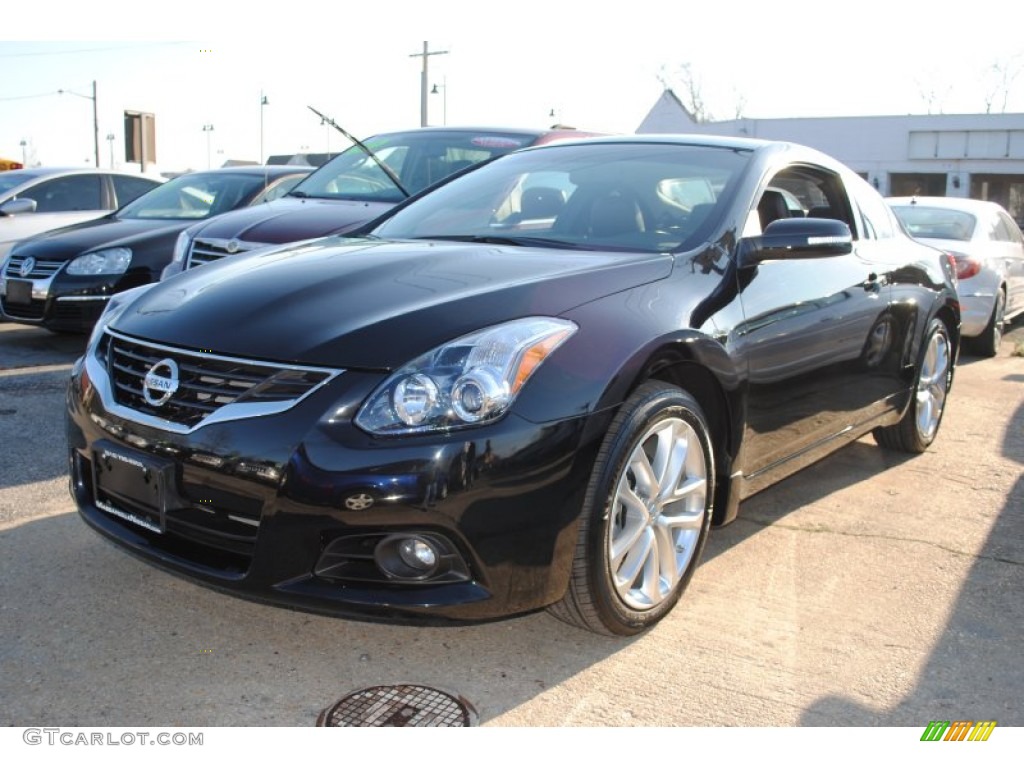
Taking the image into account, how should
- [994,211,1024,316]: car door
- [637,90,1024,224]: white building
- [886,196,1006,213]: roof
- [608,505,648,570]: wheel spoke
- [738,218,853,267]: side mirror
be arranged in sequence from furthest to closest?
[637,90,1024,224]: white building < [994,211,1024,316]: car door < [886,196,1006,213]: roof < [738,218,853,267]: side mirror < [608,505,648,570]: wheel spoke

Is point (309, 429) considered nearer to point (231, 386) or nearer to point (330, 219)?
point (231, 386)

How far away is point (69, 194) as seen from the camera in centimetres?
991

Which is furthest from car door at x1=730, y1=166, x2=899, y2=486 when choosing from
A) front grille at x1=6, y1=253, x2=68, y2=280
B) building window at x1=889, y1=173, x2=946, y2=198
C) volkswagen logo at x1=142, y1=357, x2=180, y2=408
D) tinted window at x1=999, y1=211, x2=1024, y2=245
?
building window at x1=889, y1=173, x2=946, y2=198

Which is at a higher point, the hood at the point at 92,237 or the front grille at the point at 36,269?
the hood at the point at 92,237

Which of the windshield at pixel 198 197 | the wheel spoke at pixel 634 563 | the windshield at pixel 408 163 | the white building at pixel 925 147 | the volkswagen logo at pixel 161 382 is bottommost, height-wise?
the wheel spoke at pixel 634 563

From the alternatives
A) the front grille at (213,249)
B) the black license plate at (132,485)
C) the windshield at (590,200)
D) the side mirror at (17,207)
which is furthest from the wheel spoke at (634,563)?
the side mirror at (17,207)

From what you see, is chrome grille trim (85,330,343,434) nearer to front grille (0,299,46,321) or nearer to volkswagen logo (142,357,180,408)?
volkswagen logo (142,357,180,408)

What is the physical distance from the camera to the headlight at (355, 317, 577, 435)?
2539mm

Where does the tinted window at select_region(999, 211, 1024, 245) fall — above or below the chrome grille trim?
above

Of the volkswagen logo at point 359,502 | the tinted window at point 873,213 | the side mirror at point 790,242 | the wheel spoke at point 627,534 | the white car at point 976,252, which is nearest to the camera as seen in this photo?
the volkswagen logo at point 359,502

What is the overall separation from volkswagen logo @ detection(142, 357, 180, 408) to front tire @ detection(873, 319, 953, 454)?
3.63 metres

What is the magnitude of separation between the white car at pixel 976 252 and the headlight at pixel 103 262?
5927 mm

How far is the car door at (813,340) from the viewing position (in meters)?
3.51

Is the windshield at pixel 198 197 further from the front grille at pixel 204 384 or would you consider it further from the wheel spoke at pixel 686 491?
the wheel spoke at pixel 686 491
